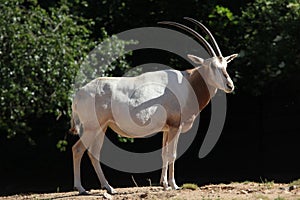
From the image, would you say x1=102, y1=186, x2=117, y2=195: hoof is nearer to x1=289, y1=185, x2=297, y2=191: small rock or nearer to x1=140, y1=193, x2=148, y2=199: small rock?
x1=140, y1=193, x2=148, y2=199: small rock

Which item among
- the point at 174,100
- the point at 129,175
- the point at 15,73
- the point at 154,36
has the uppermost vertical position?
the point at 154,36

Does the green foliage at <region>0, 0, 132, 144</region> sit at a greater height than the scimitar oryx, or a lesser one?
greater

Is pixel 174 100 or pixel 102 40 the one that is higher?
pixel 102 40

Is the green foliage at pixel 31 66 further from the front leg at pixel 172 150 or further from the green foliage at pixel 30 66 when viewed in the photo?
the front leg at pixel 172 150

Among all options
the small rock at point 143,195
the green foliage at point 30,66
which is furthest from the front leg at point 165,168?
the green foliage at point 30,66

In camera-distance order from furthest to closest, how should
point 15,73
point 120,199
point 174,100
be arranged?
point 15,73, point 174,100, point 120,199

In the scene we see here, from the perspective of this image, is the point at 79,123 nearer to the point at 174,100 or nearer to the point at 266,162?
the point at 174,100

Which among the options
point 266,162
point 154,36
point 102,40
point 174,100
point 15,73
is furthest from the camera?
point 266,162

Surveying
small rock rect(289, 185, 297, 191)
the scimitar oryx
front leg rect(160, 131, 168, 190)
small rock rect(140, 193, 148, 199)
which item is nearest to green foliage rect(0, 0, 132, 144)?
the scimitar oryx

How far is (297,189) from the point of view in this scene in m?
8.41

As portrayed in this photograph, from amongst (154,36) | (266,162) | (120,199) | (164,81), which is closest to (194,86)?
(164,81)

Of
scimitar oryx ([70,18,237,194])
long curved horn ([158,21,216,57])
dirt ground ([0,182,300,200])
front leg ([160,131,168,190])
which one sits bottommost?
dirt ground ([0,182,300,200])

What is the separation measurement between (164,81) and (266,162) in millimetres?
9201

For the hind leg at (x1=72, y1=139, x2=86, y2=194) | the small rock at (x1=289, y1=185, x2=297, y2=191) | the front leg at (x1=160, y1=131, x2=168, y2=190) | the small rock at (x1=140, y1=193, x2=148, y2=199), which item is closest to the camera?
the small rock at (x1=140, y1=193, x2=148, y2=199)
